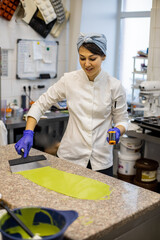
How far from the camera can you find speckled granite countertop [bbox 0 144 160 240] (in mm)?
1238

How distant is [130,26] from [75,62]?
963mm

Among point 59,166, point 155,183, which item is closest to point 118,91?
point 59,166

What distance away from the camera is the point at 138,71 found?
4211 millimetres

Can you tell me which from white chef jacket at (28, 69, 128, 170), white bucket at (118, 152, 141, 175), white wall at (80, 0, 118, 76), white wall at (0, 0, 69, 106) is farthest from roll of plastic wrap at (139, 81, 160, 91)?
white wall at (0, 0, 69, 106)

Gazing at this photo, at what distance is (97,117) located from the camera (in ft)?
7.23

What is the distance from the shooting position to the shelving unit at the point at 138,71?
4.20 meters

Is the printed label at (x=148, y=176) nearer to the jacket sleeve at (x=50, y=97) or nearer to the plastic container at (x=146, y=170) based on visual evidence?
the plastic container at (x=146, y=170)

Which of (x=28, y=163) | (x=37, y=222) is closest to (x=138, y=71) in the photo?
(x=28, y=163)

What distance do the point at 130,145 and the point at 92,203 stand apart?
2.16 m

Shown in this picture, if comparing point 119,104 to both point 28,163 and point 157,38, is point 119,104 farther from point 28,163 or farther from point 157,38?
point 157,38

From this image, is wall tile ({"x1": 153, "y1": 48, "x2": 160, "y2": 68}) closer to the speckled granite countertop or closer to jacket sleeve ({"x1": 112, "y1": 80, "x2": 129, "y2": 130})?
jacket sleeve ({"x1": 112, "y1": 80, "x2": 129, "y2": 130})

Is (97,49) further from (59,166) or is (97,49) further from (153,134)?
(153,134)

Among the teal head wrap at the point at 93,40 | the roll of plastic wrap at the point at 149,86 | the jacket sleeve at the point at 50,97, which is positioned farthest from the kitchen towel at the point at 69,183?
the roll of plastic wrap at the point at 149,86

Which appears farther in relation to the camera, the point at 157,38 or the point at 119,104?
the point at 157,38
